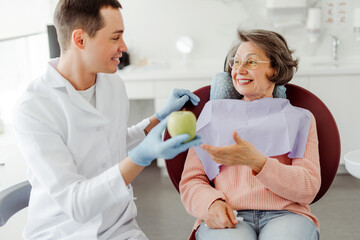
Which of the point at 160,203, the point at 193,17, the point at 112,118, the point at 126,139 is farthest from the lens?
the point at 193,17

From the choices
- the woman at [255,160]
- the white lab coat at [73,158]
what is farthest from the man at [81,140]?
the woman at [255,160]

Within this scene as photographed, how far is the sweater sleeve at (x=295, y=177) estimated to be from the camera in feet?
4.56

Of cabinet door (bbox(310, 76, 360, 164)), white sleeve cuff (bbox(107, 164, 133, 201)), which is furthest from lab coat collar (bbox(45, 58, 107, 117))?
cabinet door (bbox(310, 76, 360, 164))

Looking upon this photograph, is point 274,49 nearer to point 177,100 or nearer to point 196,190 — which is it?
point 177,100

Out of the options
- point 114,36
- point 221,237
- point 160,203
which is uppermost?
point 114,36

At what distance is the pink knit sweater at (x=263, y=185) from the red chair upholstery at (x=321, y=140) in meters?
0.06

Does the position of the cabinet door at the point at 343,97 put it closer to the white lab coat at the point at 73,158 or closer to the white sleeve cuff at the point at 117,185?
the white lab coat at the point at 73,158

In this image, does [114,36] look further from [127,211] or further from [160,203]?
[160,203]

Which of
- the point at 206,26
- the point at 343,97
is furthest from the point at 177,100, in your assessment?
the point at 206,26

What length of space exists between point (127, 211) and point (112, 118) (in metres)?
0.33

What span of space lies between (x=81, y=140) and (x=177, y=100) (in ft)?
1.45

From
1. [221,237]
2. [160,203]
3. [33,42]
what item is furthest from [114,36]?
[33,42]

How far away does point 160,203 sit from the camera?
300cm

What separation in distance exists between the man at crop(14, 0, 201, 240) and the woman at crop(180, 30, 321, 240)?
0.83 feet
